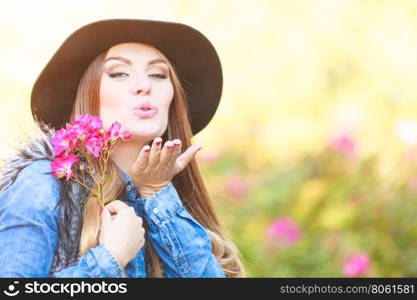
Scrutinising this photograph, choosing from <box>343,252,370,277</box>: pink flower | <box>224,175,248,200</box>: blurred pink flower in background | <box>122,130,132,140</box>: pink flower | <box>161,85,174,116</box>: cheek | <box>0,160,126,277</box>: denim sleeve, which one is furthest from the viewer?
<box>224,175,248,200</box>: blurred pink flower in background

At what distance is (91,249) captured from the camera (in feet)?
6.14

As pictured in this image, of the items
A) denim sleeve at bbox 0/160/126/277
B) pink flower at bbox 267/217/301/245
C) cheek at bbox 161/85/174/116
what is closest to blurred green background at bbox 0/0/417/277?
pink flower at bbox 267/217/301/245

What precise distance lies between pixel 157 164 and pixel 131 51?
0.95ft

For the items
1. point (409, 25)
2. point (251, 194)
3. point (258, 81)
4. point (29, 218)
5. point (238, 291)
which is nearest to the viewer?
point (29, 218)

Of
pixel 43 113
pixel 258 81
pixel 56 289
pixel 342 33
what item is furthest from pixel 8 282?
pixel 342 33

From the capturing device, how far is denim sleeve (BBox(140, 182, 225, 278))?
Result: 198cm

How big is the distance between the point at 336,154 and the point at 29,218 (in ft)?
8.06

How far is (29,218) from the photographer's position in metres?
1.85

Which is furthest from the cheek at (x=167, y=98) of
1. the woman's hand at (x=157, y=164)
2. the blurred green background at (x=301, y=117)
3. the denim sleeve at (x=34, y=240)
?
the blurred green background at (x=301, y=117)

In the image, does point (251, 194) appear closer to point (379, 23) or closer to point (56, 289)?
point (379, 23)

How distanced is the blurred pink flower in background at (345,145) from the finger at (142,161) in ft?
7.27

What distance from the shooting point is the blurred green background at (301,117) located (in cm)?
378

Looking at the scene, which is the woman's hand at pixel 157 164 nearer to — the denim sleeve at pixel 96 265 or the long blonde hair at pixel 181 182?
the long blonde hair at pixel 181 182

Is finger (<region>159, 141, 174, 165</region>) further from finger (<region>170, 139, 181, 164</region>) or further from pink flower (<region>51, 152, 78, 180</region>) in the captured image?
pink flower (<region>51, 152, 78, 180</region>)
